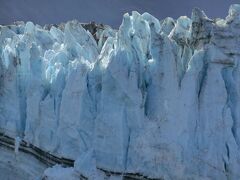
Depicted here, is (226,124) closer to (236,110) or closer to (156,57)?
(236,110)

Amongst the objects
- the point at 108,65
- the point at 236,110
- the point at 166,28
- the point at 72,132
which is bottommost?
the point at 72,132

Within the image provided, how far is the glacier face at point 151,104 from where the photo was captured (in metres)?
8.22

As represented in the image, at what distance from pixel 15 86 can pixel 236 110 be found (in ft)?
16.6

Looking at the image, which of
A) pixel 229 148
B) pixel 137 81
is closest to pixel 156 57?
pixel 137 81

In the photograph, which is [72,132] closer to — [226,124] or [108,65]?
[108,65]

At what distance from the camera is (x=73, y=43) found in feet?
37.7

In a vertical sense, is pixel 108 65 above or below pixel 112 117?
above

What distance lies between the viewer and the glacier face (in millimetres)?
8219

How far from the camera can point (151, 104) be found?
882cm

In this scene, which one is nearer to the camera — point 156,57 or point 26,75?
point 156,57

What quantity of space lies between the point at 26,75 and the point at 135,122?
336 centimetres

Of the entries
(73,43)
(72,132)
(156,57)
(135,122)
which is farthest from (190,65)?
(73,43)

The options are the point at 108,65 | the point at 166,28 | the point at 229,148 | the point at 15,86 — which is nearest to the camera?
the point at 229,148

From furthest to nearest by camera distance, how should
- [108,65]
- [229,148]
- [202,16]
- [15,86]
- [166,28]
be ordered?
[15,86] < [166,28] < [108,65] < [202,16] < [229,148]
